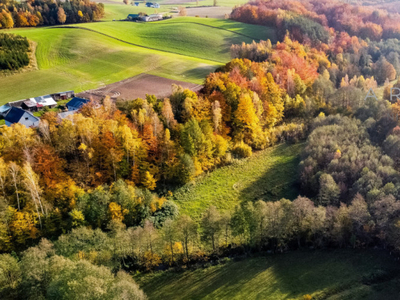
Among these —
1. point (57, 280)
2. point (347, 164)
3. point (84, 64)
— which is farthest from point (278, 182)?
point (84, 64)

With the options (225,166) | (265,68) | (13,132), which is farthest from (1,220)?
(265,68)

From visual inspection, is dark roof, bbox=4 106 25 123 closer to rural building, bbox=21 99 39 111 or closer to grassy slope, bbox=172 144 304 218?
rural building, bbox=21 99 39 111

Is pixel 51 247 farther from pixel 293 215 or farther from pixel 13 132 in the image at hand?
pixel 293 215

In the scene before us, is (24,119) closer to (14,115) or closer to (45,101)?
(14,115)

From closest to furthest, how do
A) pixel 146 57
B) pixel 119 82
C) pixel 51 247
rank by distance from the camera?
1. pixel 51 247
2. pixel 119 82
3. pixel 146 57

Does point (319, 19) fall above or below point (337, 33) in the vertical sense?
above

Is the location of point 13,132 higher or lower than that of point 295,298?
higher
